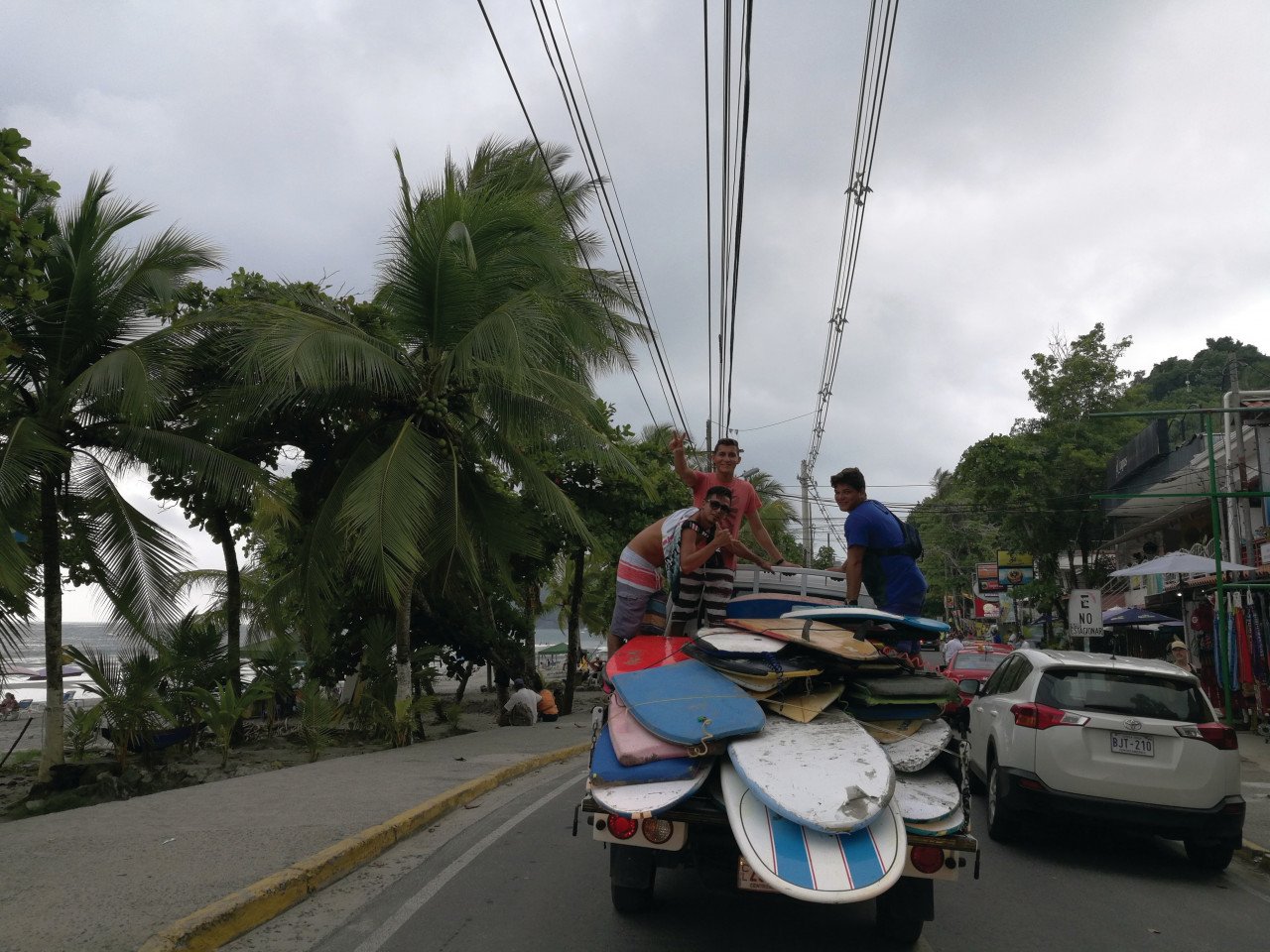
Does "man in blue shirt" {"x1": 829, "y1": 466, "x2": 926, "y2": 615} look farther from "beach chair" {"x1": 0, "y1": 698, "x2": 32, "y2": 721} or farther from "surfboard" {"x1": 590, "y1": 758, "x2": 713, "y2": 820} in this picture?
"beach chair" {"x1": 0, "y1": 698, "x2": 32, "y2": 721}

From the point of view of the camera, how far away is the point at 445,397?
14.4m

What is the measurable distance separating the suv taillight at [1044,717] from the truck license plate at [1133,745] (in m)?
0.24

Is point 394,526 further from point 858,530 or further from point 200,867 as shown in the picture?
point 858,530

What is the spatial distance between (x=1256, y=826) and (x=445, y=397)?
10.6 metres

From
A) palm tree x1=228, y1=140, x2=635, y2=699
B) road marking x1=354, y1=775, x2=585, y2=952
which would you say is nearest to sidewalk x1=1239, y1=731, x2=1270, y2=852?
road marking x1=354, y1=775, x2=585, y2=952

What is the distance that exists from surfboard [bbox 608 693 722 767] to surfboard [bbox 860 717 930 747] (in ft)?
2.80

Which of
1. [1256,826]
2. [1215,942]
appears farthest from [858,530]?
[1256,826]

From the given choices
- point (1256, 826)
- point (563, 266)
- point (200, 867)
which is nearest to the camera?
point (200, 867)

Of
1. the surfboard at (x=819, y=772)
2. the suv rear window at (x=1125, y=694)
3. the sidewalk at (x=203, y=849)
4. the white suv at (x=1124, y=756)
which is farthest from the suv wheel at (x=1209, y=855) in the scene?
the sidewalk at (x=203, y=849)

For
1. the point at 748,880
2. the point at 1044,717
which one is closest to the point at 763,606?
the point at 748,880

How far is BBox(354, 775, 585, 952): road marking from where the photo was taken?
5176mm

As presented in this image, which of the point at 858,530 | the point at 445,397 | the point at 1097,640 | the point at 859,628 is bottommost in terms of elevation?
the point at 1097,640

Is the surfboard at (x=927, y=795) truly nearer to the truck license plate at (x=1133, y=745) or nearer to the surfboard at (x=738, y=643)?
the surfboard at (x=738, y=643)

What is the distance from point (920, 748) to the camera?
15.3 feet
